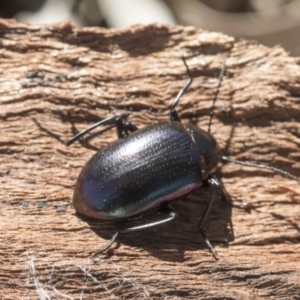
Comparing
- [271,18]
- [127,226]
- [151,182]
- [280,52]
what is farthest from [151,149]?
[271,18]

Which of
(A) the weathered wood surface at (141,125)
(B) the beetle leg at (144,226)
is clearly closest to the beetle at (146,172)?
(B) the beetle leg at (144,226)

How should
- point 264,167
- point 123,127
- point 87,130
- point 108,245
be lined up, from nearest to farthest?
point 108,245 → point 87,130 → point 123,127 → point 264,167

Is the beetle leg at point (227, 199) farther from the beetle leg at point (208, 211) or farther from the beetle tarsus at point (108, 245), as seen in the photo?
the beetle tarsus at point (108, 245)

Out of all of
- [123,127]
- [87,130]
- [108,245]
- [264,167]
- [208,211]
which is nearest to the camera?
[108,245]

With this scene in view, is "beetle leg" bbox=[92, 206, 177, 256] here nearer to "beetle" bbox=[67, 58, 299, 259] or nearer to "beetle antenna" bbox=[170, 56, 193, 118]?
"beetle" bbox=[67, 58, 299, 259]

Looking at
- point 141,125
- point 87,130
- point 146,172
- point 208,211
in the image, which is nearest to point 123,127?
point 141,125

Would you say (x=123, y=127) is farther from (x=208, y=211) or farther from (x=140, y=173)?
(x=208, y=211)
